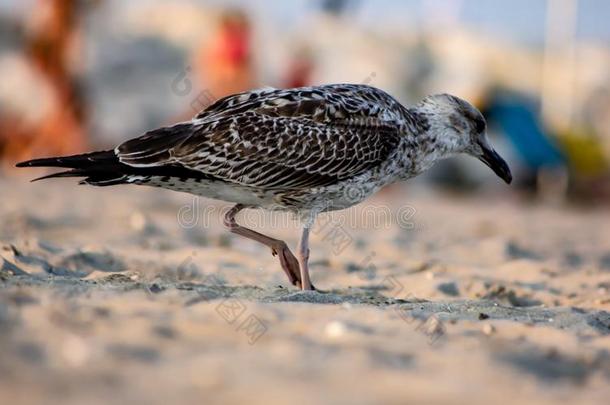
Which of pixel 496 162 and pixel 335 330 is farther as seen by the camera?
pixel 496 162

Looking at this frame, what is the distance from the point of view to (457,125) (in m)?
7.84

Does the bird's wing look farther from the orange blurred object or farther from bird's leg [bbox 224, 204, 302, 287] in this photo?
the orange blurred object

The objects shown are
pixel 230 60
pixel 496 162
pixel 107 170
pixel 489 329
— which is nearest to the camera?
pixel 489 329

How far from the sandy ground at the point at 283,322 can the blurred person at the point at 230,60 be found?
6.26 meters

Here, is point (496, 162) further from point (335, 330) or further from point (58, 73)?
point (58, 73)

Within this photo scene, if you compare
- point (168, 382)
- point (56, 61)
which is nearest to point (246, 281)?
point (168, 382)

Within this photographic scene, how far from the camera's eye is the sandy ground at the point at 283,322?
134 inches

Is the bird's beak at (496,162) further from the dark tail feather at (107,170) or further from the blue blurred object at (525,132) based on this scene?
the blue blurred object at (525,132)

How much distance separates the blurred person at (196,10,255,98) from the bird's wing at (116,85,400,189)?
8.59 meters

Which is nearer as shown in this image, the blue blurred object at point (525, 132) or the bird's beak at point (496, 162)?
the bird's beak at point (496, 162)

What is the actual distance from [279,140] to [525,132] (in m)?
14.8

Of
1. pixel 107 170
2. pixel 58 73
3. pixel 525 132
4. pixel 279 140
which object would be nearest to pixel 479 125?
pixel 279 140

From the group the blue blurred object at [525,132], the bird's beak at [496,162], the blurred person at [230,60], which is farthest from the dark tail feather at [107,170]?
the blue blurred object at [525,132]

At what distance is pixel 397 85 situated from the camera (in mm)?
32000
